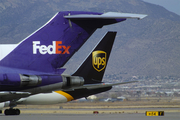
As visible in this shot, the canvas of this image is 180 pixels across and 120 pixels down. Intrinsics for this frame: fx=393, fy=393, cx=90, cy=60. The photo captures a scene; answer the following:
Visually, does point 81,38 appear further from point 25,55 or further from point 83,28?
point 25,55

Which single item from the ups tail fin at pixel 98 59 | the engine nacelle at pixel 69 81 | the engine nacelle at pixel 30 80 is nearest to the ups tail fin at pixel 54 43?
the engine nacelle at pixel 69 81

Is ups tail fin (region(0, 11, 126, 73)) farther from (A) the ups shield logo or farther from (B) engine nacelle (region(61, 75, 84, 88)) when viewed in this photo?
(A) the ups shield logo

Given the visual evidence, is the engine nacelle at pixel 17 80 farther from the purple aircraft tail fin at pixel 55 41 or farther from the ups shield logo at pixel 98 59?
the ups shield logo at pixel 98 59

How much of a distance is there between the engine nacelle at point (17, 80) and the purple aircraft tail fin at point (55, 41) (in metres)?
1.13

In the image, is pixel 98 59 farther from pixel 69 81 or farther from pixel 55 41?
pixel 55 41

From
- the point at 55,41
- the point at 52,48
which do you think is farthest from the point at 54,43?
the point at 52,48

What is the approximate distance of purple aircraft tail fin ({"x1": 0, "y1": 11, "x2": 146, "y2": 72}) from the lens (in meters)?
22.0

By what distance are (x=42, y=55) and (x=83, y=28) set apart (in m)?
2.85

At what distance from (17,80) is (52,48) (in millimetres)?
2977

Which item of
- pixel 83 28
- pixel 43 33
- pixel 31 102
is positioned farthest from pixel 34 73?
pixel 31 102

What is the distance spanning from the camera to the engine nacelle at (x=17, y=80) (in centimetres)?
2066

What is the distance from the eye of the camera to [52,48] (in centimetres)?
2245

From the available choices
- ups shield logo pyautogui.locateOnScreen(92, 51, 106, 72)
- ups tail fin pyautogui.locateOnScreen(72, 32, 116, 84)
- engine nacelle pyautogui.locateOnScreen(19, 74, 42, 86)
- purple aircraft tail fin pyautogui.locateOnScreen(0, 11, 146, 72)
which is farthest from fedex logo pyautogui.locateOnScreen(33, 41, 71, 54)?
ups shield logo pyautogui.locateOnScreen(92, 51, 106, 72)

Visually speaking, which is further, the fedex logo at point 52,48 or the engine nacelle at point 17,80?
the fedex logo at point 52,48
